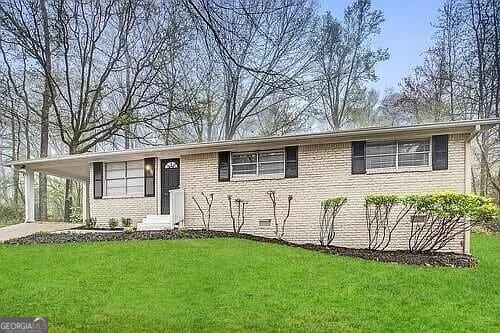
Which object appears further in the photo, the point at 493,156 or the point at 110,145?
the point at 110,145

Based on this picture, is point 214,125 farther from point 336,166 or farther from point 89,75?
point 336,166

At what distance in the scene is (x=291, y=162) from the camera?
12.2m

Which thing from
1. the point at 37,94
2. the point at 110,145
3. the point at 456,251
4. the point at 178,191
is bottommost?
the point at 456,251

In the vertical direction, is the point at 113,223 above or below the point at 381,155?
below

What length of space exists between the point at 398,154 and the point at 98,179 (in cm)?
912

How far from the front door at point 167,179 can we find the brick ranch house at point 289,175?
0.03 m

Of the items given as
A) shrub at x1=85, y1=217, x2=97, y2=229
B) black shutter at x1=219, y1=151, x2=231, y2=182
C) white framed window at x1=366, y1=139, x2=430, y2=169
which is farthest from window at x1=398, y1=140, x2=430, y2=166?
shrub at x1=85, y1=217, x2=97, y2=229

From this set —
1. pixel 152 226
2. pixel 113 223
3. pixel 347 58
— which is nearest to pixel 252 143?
pixel 152 226

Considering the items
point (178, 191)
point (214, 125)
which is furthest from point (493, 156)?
point (178, 191)

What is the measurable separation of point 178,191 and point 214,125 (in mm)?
9405

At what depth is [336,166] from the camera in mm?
11703

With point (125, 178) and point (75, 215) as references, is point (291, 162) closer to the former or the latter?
point (125, 178)

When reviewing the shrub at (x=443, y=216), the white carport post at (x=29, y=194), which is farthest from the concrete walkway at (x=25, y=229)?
the shrub at (x=443, y=216)

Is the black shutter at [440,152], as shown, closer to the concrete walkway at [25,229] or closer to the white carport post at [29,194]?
the concrete walkway at [25,229]
